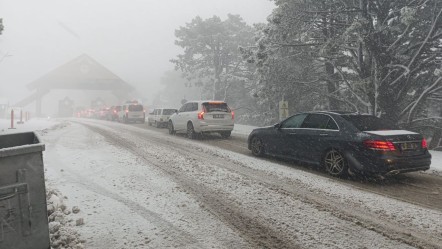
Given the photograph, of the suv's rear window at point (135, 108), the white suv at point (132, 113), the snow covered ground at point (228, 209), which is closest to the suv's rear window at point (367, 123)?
the snow covered ground at point (228, 209)

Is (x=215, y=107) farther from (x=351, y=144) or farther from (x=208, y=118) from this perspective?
(x=351, y=144)

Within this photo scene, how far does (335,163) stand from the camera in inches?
273

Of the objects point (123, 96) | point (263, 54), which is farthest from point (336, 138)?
point (123, 96)

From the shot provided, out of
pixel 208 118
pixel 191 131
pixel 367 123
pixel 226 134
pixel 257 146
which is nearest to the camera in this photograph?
pixel 367 123

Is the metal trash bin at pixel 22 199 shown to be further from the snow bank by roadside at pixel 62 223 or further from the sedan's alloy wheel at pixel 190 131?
the sedan's alloy wheel at pixel 190 131

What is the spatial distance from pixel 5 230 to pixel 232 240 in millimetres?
2275

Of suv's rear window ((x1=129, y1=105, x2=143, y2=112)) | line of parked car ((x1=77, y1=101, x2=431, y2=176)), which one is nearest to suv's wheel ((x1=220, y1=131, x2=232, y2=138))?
line of parked car ((x1=77, y1=101, x2=431, y2=176))

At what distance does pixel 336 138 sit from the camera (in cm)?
684

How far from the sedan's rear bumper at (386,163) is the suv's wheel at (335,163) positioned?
26 centimetres

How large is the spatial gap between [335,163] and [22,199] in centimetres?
594

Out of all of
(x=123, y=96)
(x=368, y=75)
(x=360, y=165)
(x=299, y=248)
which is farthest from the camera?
(x=123, y=96)

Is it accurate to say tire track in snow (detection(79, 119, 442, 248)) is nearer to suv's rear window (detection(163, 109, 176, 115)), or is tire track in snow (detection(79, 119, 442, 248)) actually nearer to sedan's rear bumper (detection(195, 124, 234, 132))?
sedan's rear bumper (detection(195, 124, 234, 132))

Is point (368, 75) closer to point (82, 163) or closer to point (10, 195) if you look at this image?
point (82, 163)

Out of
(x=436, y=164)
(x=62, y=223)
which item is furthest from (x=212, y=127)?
(x=62, y=223)
